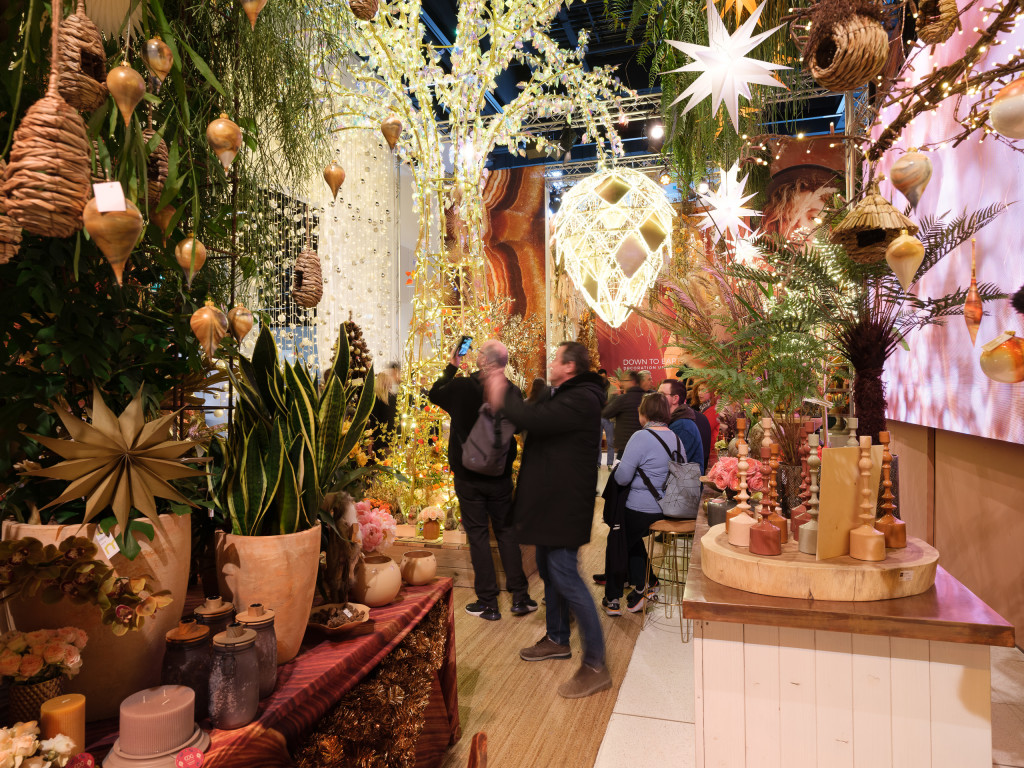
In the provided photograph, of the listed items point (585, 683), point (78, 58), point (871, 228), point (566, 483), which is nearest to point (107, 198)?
point (78, 58)

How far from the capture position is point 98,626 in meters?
A: 1.21

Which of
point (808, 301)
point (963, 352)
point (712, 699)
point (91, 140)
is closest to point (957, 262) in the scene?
point (963, 352)

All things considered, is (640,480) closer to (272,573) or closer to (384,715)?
(384,715)

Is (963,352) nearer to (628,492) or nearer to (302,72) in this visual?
(628,492)

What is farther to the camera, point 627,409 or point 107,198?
point 627,409

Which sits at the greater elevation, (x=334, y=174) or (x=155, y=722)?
(x=334, y=174)

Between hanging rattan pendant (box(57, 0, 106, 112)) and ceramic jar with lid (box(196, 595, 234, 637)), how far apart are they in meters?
0.92

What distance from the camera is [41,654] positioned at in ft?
3.57

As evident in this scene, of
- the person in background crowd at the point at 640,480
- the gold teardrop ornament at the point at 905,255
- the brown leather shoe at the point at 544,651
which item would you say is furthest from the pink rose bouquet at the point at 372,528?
the person in background crowd at the point at 640,480

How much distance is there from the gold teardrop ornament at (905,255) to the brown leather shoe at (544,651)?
2.56 metres

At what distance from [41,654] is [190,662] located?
239 millimetres

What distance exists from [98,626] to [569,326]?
449 inches

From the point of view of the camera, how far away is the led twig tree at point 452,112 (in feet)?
14.1

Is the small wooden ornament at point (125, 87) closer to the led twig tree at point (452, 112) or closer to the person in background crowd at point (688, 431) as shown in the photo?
the led twig tree at point (452, 112)
